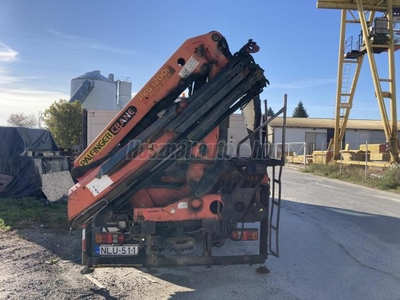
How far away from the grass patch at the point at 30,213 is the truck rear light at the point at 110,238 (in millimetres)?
3568

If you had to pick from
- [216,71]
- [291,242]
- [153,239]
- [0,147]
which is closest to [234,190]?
[153,239]

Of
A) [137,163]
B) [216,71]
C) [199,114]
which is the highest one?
[216,71]

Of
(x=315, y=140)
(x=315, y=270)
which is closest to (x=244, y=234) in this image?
(x=315, y=270)

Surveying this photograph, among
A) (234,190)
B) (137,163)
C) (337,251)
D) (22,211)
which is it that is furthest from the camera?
(22,211)

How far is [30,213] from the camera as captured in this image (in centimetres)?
820

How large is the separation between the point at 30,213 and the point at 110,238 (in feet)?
15.7

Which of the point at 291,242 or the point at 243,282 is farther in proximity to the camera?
the point at 291,242

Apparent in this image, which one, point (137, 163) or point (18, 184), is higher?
point (137, 163)

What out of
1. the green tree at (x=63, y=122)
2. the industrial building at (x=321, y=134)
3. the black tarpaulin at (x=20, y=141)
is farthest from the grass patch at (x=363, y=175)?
the industrial building at (x=321, y=134)

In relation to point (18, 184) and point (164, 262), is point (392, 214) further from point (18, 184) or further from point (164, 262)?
point (18, 184)

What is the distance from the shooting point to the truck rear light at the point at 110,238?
4355 millimetres

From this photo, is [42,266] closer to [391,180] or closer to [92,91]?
[391,180]

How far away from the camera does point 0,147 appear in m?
10.6

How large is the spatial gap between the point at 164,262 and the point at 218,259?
673 millimetres
